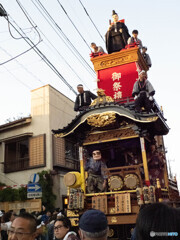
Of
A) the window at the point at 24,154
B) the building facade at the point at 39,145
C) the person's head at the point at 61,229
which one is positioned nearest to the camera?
the person's head at the point at 61,229

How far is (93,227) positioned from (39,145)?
1307 centimetres

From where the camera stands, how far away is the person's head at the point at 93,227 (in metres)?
2.36

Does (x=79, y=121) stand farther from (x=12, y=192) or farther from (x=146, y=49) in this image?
(x=12, y=192)

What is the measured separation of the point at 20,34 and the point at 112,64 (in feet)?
14.2

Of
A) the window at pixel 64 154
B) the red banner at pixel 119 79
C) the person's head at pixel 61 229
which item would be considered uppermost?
the red banner at pixel 119 79

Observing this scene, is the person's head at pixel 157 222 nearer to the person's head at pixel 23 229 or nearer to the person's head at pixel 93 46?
the person's head at pixel 23 229

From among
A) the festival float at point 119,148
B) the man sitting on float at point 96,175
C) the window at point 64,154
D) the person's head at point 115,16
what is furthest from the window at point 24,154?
the person's head at point 115,16

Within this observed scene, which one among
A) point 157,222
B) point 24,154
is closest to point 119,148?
point 157,222

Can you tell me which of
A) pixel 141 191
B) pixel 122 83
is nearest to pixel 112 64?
pixel 122 83

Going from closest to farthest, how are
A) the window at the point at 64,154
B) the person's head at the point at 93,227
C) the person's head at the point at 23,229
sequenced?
the person's head at the point at 93,227
the person's head at the point at 23,229
the window at the point at 64,154

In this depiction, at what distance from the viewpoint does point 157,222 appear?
1400mm

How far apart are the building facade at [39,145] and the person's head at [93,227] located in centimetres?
1211

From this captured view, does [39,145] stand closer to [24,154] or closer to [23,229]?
[24,154]

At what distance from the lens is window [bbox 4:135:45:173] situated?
14.9 meters
